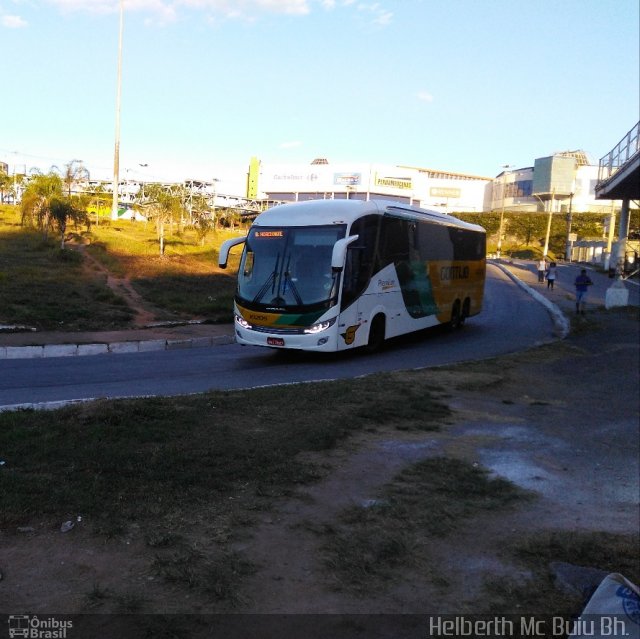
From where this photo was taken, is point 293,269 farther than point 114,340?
No

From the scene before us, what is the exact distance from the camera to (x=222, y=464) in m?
5.77

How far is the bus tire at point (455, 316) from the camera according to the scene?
20.8m

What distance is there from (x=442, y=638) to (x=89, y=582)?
1.88 meters

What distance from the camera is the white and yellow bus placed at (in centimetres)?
1370

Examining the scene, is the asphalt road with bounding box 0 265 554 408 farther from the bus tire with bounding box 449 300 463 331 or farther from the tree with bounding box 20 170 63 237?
the tree with bounding box 20 170 63 237

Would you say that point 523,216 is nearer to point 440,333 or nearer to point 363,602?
point 440,333

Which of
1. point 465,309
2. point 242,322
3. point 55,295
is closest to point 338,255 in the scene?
point 242,322

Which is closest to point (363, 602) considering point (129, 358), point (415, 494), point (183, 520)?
point (183, 520)

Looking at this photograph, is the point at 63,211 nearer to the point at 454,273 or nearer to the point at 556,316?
the point at 454,273

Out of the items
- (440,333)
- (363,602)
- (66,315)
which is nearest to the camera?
(363,602)

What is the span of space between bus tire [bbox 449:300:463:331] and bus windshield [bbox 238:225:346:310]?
788cm

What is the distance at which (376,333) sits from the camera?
15656 millimetres

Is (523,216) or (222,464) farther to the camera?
(523,216)

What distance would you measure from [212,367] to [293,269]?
2613 mm
